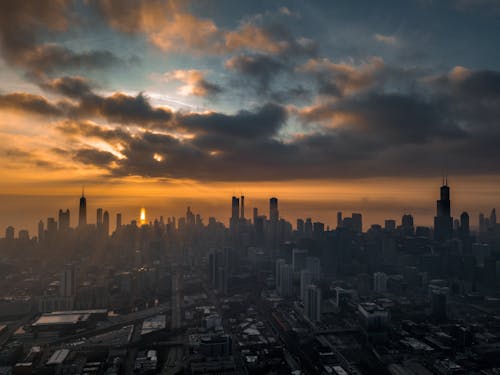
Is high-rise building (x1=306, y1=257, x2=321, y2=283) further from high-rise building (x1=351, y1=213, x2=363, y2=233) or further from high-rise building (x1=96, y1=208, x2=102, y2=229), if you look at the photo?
high-rise building (x1=96, y1=208, x2=102, y2=229)

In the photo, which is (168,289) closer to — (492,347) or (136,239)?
(136,239)

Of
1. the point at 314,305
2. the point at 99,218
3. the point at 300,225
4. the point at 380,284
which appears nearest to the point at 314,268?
the point at 380,284

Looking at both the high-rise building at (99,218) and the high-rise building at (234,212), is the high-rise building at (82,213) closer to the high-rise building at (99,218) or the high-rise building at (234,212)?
the high-rise building at (99,218)

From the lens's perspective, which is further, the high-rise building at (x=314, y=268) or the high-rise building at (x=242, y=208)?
the high-rise building at (x=242, y=208)

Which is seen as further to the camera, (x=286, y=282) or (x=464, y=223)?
(x=464, y=223)

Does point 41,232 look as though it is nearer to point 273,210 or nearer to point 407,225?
point 273,210

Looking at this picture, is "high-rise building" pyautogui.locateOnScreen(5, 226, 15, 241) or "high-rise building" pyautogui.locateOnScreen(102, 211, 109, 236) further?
"high-rise building" pyautogui.locateOnScreen(102, 211, 109, 236)

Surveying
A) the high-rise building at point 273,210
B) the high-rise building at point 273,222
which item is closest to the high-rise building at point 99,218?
the high-rise building at point 273,222

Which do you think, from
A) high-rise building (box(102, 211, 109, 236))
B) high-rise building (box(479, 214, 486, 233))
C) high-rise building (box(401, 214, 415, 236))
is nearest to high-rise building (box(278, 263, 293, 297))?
high-rise building (box(401, 214, 415, 236))

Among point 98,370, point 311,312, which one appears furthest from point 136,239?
point 98,370
